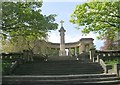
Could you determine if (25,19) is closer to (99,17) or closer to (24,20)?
(24,20)

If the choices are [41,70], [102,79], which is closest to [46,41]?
[41,70]

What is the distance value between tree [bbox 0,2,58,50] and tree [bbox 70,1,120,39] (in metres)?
2.56

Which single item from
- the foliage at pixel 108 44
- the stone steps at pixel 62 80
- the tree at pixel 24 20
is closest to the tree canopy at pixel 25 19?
the tree at pixel 24 20

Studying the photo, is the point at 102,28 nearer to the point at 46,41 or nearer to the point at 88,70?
the point at 88,70

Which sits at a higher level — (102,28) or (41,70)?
(102,28)

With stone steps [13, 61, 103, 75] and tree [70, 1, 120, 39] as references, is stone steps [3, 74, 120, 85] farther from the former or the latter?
tree [70, 1, 120, 39]

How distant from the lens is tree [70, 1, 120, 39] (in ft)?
76.4

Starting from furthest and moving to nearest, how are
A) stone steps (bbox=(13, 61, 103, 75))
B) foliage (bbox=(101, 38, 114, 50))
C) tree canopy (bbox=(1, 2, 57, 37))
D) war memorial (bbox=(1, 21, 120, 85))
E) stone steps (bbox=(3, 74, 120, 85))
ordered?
foliage (bbox=(101, 38, 114, 50)), tree canopy (bbox=(1, 2, 57, 37)), stone steps (bbox=(13, 61, 103, 75)), war memorial (bbox=(1, 21, 120, 85)), stone steps (bbox=(3, 74, 120, 85))

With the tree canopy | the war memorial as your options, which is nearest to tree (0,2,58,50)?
the tree canopy

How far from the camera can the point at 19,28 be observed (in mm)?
24266

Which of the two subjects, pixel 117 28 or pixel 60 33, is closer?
pixel 117 28

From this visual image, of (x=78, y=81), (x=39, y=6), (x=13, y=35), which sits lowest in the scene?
(x=78, y=81)

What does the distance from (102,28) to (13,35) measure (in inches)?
335

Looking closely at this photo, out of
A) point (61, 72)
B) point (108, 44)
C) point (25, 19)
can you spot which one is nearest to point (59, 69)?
point (61, 72)
